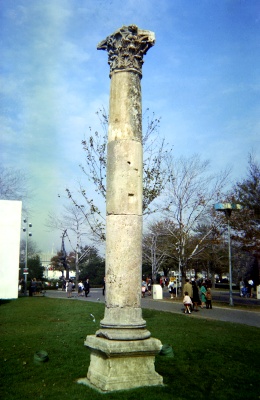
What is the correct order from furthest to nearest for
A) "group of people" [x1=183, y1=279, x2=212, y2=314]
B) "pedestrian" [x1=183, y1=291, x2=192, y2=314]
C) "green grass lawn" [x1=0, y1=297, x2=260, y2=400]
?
"group of people" [x1=183, y1=279, x2=212, y2=314]
"pedestrian" [x1=183, y1=291, x2=192, y2=314]
"green grass lawn" [x1=0, y1=297, x2=260, y2=400]

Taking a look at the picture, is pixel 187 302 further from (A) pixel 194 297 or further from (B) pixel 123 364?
(B) pixel 123 364

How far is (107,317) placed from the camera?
6.78 metres

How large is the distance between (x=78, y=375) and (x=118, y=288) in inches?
79.4

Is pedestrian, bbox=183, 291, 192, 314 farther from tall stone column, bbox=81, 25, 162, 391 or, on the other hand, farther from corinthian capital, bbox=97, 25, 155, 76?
corinthian capital, bbox=97, 25, 155, 76

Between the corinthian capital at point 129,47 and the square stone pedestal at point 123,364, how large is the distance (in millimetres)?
4809

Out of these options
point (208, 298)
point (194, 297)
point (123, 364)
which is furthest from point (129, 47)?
point (208, 298)

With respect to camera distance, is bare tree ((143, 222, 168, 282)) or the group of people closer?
the group of people

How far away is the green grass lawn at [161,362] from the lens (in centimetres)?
640

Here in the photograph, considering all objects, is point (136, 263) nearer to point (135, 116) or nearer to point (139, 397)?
point (139, 397)

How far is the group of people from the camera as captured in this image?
20.0 m

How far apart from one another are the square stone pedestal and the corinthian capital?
15.8 feet

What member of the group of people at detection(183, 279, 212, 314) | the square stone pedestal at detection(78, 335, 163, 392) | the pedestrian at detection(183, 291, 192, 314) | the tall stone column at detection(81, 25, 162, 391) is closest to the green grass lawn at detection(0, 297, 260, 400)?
the square stone pedestal at detection(78, 335, 163, 392)

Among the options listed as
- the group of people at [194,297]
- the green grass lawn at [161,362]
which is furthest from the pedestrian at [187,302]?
the green grass lawn at [161,362]

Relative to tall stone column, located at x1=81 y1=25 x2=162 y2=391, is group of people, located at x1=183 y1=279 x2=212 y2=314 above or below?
below
